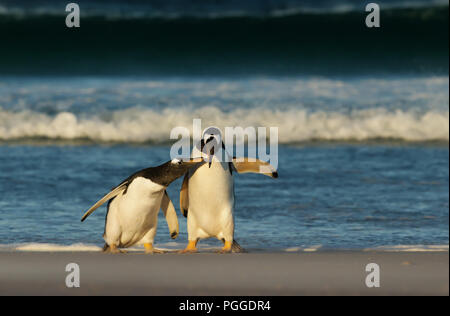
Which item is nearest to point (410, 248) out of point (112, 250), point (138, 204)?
point (138, 204)

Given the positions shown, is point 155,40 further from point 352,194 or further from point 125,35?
point 352,194

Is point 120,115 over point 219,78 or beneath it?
beneath

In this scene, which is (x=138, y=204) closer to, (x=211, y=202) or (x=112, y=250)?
(x=112, y=250)

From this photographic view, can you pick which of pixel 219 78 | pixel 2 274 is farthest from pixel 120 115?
pixel 2 274

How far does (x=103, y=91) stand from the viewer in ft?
48.2

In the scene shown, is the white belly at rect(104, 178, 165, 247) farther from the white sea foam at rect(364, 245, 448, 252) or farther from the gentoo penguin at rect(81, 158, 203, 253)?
the white sea foam at rect(364, 245, 448, 252)

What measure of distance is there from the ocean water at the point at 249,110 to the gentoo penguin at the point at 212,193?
61 centimetres

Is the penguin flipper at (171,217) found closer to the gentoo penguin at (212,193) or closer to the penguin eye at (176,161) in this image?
the gentoo penguin at (212,193)

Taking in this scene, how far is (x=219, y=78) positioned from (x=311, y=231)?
9426mm

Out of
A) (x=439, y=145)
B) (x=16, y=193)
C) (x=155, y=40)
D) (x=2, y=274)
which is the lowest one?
(x=2, y=274)

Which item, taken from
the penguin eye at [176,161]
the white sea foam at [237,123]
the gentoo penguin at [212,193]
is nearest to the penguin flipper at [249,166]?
the gentoo penguin at [212,193]

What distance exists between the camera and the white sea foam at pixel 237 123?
12.3m

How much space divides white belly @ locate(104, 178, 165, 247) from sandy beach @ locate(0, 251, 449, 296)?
0.89ft

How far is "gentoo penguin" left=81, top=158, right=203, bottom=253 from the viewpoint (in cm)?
547
